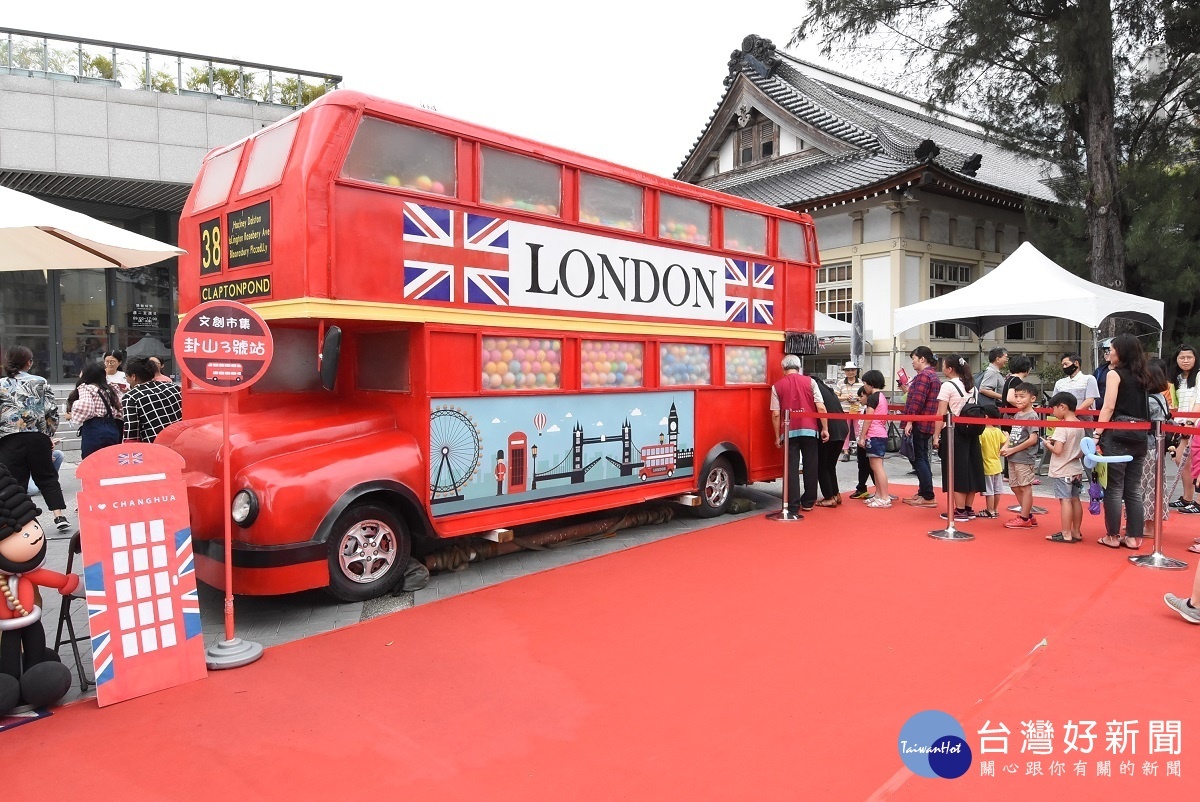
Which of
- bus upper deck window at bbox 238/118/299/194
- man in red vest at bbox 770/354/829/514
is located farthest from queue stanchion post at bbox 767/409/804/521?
bus upper deck window at bbox 238/118/299/194

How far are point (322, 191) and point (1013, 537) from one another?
21.8 ft

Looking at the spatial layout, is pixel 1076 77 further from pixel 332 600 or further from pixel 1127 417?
pixel 332 600

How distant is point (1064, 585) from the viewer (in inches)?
216

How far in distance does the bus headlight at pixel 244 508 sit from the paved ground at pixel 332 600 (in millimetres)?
738

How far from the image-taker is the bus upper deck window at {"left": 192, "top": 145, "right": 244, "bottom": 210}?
5.80m

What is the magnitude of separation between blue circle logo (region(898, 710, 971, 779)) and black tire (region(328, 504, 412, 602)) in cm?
349

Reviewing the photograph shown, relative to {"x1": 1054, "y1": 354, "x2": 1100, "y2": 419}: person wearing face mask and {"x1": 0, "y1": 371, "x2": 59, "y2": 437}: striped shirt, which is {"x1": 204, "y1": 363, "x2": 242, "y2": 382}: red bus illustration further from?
{"x1": 1054, "y1": 354, "x2": 1100, "y2": 419}: person wearing face mask

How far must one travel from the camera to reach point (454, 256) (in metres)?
5.61

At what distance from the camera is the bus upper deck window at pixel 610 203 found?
659cm

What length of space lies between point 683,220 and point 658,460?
2.41m

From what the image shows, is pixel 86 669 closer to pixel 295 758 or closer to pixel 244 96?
pixel 295 758

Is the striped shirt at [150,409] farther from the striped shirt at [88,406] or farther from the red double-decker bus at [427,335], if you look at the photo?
the striped shirt at [88,406]

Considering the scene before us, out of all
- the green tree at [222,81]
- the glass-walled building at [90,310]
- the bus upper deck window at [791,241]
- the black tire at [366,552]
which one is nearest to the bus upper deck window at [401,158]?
the black tire at [366,552]

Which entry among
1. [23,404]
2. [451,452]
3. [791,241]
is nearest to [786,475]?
[791,241]
